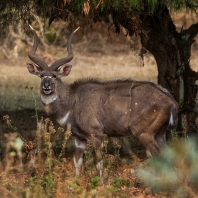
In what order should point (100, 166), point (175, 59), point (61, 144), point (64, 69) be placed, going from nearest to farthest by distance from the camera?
point (100, 166) < point (64, 69) < point (175, 59) < point (61, 144)

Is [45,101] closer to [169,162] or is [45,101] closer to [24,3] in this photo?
[24,3]

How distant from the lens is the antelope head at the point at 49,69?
982cm

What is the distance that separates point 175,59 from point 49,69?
84.2 inches

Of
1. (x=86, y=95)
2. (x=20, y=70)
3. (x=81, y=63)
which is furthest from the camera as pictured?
(x=81, y=63)

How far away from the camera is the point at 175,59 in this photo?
11.1 m

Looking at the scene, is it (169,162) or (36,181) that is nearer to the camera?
(169,162)

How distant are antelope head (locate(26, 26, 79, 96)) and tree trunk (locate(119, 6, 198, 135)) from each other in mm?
1445

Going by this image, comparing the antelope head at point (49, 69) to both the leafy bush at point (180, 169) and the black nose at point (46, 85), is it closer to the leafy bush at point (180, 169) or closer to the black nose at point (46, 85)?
the black nose at point (46, 85)

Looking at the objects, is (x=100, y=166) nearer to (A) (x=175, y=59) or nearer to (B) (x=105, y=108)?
(B) (x=105, y=108)

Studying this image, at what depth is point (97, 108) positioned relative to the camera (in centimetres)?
967

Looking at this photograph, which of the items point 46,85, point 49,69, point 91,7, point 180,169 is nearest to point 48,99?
point 46,85

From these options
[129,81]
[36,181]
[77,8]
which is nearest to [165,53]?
[129,81]

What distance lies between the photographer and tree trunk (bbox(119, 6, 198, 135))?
11008 mm

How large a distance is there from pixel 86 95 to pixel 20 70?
47.4 feet
